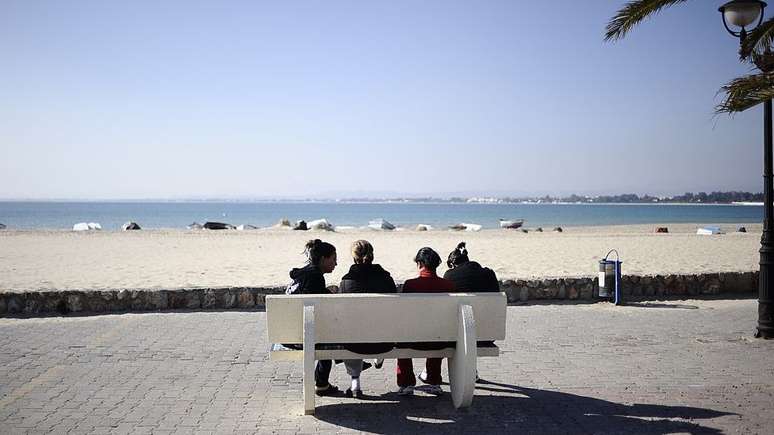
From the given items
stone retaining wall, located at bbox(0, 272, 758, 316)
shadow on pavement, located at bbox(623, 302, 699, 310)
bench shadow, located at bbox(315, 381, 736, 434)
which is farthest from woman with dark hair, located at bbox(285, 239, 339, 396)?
shadow on pavement, located at bbox(623, 302, 699, 310)

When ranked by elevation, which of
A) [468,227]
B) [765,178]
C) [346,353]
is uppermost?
[765,178]

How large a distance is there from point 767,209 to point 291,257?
1365cm

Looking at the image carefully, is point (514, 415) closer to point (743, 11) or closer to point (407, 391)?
point (407, 391)

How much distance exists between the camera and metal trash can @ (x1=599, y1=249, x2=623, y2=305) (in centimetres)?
1031

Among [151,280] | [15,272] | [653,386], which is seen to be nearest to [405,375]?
[653,386]

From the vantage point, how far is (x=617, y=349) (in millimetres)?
7266

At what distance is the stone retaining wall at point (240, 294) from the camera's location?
30.6 ft

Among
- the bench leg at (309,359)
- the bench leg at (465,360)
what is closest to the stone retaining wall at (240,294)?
the bench leg at (309,359)

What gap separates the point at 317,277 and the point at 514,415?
1925 millimetres

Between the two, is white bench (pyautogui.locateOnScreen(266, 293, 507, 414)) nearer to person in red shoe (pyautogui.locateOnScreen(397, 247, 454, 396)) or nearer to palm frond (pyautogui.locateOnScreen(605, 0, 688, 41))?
person in red shoe (pyautogui.locateOnScreen(397, 247, 454, 396))

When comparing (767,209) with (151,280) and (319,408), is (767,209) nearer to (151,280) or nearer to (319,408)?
(319,408)

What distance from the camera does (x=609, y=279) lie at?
34.7 ft

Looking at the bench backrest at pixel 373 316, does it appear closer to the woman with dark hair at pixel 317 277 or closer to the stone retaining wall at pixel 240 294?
the woman with dark hair at pixel 317 277

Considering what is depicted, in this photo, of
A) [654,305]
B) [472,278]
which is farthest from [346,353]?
[654,305]
